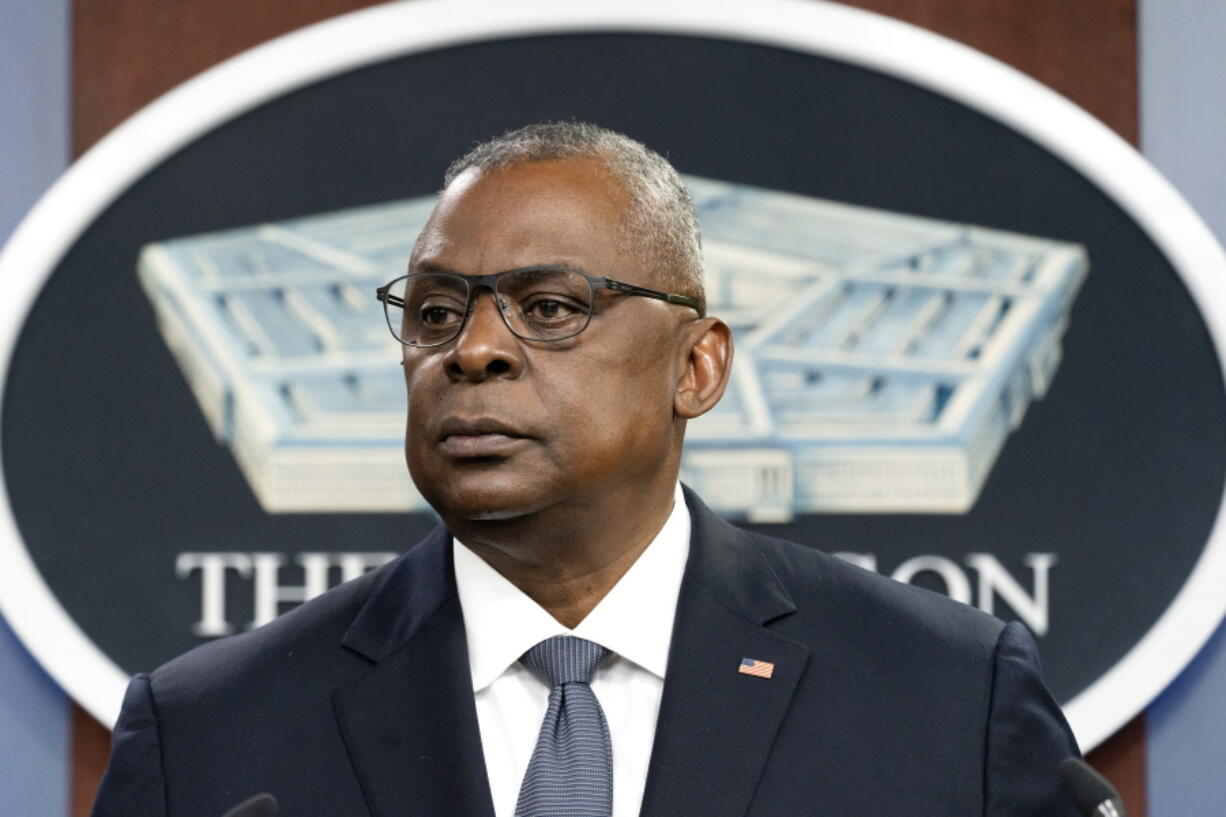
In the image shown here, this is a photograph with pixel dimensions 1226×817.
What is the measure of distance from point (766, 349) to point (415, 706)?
3.42 ft

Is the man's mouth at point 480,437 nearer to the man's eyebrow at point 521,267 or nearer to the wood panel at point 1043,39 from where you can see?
the man's eyebrow at point 521,267

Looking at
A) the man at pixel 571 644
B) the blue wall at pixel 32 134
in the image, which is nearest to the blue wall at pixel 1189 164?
the man at pixel 571 644

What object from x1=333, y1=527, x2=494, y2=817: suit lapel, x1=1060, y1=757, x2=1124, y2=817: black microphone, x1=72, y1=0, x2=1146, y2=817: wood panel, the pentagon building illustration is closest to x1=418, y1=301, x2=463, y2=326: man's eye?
x1=333, y1=527, x2=494, y2=817: suit lapel

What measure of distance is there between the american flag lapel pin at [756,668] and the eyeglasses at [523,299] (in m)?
0.34

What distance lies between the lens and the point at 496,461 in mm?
1200

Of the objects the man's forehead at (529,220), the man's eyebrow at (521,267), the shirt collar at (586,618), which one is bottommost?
the shirt collar at (586,618)

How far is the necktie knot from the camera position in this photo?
1252 mm

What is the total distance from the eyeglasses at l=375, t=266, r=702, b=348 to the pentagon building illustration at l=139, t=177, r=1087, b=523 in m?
0.91

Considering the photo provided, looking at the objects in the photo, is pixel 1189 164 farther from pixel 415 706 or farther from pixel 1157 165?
pixel 415 706

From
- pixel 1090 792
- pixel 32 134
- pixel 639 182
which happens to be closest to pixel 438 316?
pixel 639 182

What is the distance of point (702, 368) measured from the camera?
1.39 meters

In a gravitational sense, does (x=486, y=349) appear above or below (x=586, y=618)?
above

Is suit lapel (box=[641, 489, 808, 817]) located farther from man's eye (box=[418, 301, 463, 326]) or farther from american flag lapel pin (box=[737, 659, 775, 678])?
man's eye (box=[418, 301, 463, 326])

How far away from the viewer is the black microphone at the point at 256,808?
→ 1.00m
